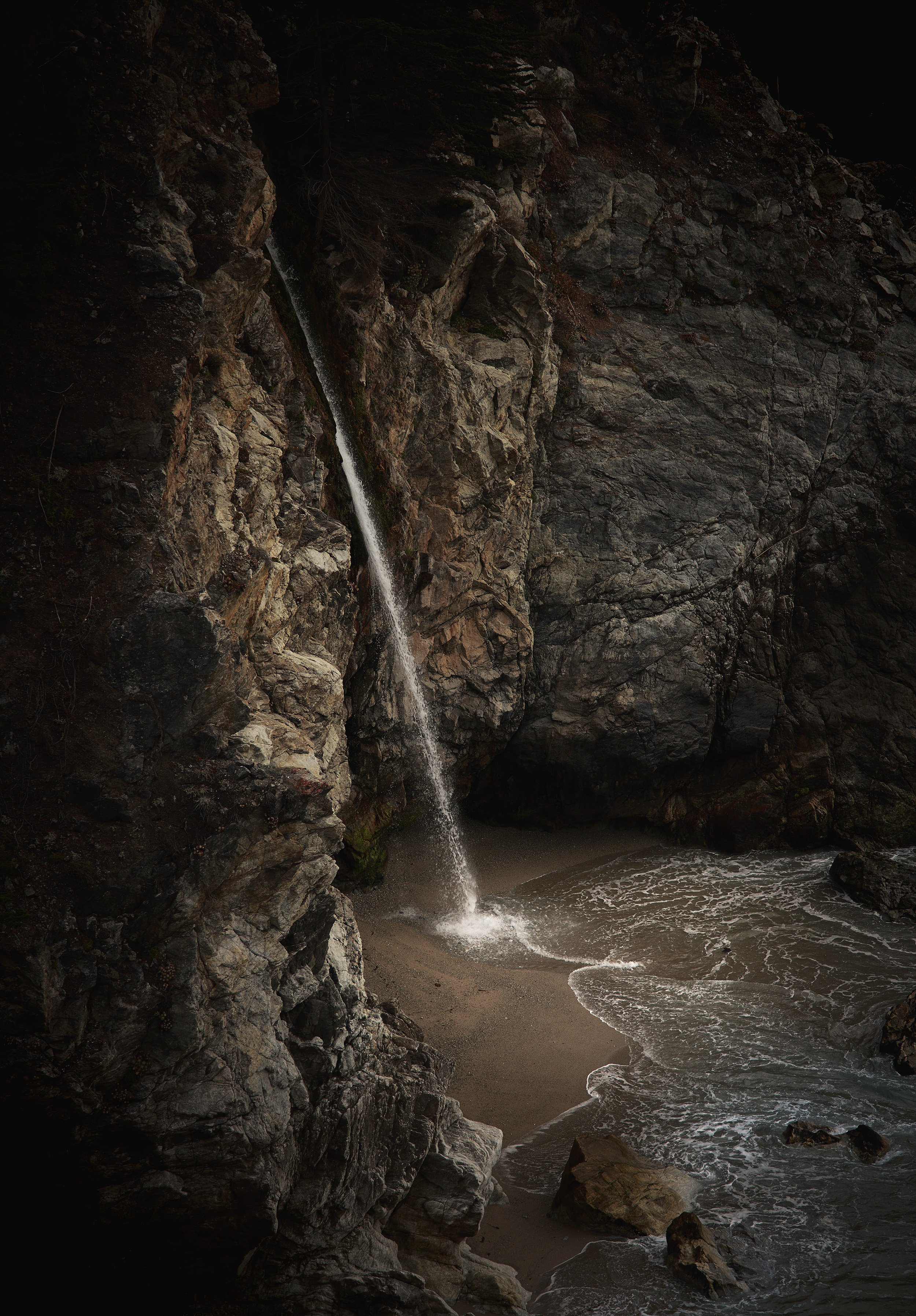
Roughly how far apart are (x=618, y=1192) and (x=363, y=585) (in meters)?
7.77

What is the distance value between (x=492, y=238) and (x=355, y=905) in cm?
1128

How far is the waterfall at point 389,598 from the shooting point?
10.5 m

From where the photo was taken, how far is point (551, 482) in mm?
15086

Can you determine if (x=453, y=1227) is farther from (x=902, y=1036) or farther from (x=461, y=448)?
(x=461, y=448)

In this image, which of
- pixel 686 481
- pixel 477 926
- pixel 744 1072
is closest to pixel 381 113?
pixel 686 481

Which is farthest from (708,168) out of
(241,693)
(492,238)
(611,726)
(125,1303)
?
(125,1303)

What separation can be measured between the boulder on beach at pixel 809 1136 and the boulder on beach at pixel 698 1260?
163 centimetres

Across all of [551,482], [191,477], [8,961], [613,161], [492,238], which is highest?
[613,161]

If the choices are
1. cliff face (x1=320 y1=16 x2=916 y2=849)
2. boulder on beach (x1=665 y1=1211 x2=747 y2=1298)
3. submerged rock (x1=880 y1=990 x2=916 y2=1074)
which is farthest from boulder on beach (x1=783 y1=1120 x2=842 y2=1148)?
cliff face (x1=320 y1=16 x2=916 y2=849)

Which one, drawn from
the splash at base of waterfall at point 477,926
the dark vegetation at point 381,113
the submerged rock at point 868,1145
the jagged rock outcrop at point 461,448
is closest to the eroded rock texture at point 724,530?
the jagged rock outcrop at point 461,448

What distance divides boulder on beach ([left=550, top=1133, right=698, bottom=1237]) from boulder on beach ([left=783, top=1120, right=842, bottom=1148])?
1193 millimetres

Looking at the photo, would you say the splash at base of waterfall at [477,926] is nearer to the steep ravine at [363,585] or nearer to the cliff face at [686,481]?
the steep ravine at [363,585]

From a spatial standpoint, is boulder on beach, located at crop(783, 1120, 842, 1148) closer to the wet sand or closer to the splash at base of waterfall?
the wet sand

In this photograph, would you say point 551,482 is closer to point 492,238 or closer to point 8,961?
point 492,238
